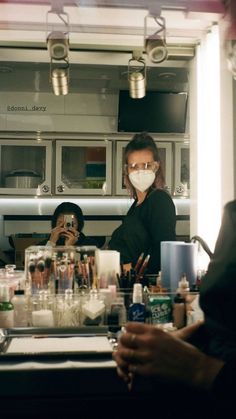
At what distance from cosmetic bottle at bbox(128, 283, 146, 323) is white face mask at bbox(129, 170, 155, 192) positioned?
0.78 meters

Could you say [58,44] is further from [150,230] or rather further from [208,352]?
[208,352]

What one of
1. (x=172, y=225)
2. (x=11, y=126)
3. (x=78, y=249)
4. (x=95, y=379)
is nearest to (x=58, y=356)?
(x=95, y=379)

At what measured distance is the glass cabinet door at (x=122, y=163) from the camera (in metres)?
4.27

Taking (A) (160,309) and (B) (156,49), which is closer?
(A) (160,309)

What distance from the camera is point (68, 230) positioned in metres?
2.93

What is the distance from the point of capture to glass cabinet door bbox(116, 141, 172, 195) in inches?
168

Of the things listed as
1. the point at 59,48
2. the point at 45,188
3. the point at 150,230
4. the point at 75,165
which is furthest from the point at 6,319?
the point at 75,165

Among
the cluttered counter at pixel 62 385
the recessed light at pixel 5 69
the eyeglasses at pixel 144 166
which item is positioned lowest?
the cluttered counter at pixel 62 385

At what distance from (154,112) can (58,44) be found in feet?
6.76

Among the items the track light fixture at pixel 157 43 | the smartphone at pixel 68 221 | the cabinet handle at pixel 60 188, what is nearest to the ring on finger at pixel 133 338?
the track light fixture at pixel 157 43

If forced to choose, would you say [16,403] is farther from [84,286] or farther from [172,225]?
[172,225]

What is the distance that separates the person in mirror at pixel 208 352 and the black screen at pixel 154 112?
3342 millimetres

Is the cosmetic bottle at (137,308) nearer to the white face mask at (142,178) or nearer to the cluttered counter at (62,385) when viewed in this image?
the cluttered counter at (62,385)

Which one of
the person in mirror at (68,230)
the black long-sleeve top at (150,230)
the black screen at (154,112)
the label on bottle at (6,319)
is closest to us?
the label on bottle at (6,319)
